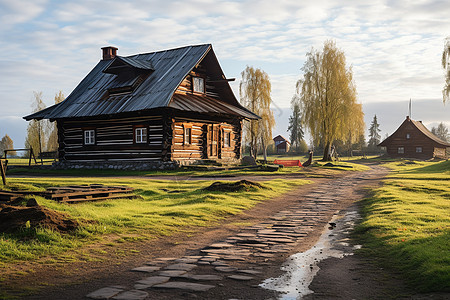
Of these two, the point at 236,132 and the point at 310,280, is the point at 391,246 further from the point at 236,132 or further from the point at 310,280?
the point at 236,132

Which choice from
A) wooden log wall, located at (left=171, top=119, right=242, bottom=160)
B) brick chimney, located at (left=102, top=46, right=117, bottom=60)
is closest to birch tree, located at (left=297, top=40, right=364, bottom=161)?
wooden log wall, located at (left=171, top=119, right=242, bottom=160)

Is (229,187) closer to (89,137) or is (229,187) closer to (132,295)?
(132,295)

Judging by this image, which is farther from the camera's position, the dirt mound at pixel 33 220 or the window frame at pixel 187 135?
the window frame at pixel 187 135

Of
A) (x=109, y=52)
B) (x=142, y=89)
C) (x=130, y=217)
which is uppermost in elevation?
(x=109, y=52)

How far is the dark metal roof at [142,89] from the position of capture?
29891 millimetres

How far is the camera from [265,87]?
50.9 metres

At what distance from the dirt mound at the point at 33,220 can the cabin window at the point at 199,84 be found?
2502 cm

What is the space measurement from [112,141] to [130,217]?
22184mm

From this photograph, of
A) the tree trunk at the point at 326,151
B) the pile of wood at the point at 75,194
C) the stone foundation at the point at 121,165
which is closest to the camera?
the pile of wood at the point at 75,194

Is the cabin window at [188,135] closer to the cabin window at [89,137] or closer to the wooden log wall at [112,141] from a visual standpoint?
the wooden log wall at [112,141]

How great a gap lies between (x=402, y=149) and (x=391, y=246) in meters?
68.8

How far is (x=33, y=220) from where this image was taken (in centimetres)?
909

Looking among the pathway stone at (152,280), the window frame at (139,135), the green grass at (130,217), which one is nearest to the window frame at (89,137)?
the window frame at (139,135)

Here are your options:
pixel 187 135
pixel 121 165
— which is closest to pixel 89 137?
pixel 121 165
